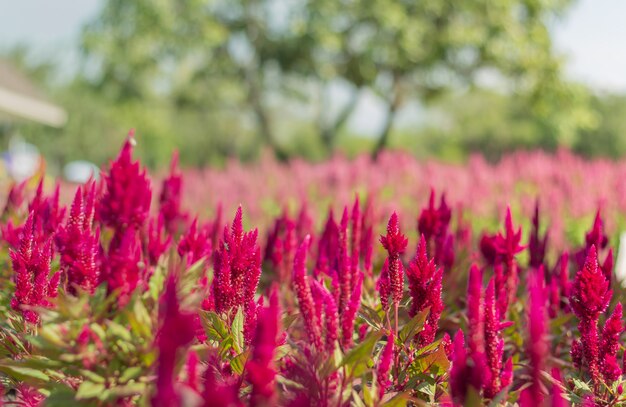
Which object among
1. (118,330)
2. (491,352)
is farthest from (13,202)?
(491,352)

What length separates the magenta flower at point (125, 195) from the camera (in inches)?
74.9

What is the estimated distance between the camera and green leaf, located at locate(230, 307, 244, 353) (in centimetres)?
184

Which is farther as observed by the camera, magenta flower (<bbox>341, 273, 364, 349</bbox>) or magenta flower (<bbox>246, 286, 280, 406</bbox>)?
magenta flower (<bbox>341, 273, 364, 349</bbox>)

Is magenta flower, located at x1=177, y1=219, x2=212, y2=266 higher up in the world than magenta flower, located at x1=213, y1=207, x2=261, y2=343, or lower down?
higher up

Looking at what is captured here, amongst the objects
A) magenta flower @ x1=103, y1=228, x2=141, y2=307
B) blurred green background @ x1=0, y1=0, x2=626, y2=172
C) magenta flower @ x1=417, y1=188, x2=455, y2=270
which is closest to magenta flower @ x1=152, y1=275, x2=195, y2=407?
magenta flower @ x1=103, y1=228, x2=141, y2=307

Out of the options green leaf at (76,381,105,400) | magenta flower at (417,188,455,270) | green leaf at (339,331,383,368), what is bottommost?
green leaf at (76,381,105,400)

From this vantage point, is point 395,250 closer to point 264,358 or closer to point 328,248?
point 264,358

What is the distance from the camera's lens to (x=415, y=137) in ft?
256

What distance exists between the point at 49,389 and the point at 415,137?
7764cm

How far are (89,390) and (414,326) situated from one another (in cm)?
87

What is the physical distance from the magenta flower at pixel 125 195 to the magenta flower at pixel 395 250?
68 centimetres

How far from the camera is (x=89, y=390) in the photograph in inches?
54.5

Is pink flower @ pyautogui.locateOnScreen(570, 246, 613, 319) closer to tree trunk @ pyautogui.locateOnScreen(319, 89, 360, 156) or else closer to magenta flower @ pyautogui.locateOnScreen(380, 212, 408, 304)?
magenta flower @ pyautogui.locateOnScreen(380, 212, 408, 304)

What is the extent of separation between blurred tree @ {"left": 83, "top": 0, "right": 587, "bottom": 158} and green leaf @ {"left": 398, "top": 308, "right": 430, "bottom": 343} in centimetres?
2484
